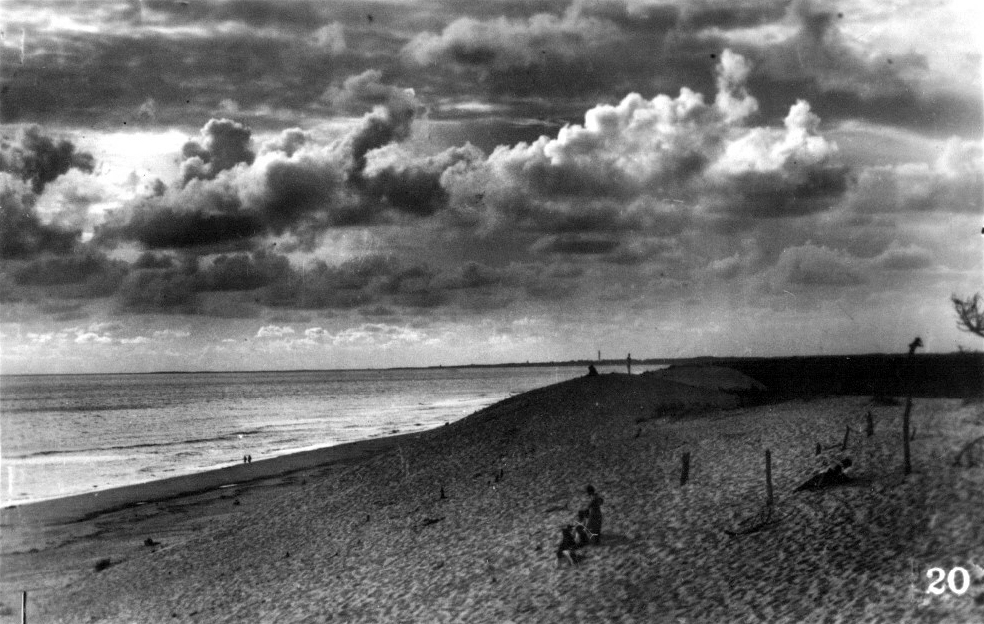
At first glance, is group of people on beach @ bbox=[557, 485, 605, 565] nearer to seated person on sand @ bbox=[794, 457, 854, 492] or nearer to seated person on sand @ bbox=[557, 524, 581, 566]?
seated person on sand @ bbox=[557, 524, 581, 566]

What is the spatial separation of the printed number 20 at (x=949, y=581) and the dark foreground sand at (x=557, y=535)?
16cm

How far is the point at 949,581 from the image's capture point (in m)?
13.1

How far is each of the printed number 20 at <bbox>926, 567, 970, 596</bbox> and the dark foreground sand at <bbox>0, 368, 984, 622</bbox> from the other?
0.16 meters

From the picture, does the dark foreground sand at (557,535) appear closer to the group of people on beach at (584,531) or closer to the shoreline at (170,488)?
the group of people on beach at (584,531)

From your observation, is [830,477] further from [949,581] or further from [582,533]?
[949,581]

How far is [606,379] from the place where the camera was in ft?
152

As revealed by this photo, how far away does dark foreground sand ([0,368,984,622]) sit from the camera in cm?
1537

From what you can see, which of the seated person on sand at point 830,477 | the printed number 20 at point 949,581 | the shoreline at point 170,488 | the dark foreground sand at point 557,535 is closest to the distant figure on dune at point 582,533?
the dark foreground sand at point 557,535

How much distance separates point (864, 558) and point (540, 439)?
19004 millimetres

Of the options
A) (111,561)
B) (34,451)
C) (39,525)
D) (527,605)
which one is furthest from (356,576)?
(34,451)

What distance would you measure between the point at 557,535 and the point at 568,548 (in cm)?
175

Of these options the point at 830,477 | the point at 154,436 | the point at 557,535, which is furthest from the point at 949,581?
the point at 154,436

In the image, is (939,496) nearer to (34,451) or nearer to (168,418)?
(34,451)

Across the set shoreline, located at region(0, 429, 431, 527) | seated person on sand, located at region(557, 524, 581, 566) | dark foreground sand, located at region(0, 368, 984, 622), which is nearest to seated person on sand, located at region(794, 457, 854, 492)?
dark foreground sand, located at region(0, 368, 984, 622)
